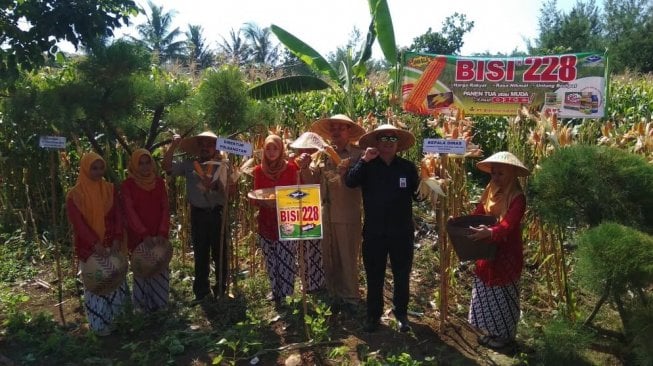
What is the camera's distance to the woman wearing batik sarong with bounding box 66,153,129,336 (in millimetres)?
3891

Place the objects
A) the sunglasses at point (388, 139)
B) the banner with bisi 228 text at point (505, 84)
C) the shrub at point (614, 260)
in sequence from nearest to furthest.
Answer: the shrub at point (614, 260)
the sunglasses at point (388, 139)
the banner with bisi 228 text at point (505, 84)

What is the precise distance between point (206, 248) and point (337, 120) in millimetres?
1499

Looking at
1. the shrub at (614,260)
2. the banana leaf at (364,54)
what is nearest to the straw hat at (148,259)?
the shrub at (614,260)

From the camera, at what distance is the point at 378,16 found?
8.45 m

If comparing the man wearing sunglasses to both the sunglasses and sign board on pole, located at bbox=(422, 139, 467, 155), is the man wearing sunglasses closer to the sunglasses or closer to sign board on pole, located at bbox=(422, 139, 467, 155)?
the sunglasses

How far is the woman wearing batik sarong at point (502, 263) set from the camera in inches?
137

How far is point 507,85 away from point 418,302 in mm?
4302

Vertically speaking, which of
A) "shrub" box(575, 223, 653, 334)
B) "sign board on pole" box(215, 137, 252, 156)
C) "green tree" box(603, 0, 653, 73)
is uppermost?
"green tree" box(603, 0, 653, 73)

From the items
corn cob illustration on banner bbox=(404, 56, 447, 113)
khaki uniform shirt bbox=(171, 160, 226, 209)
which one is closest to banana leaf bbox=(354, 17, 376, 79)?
corn cob illustration on banner bbox=(404, 56, 447, 113)

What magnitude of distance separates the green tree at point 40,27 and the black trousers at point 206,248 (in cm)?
154

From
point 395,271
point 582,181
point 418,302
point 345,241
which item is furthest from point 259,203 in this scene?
point 582,181

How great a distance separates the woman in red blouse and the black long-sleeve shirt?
2.38 feet

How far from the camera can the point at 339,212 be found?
414 centimetres

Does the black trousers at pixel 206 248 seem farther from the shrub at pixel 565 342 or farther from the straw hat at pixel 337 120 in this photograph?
the shrub at pixel 565 342
